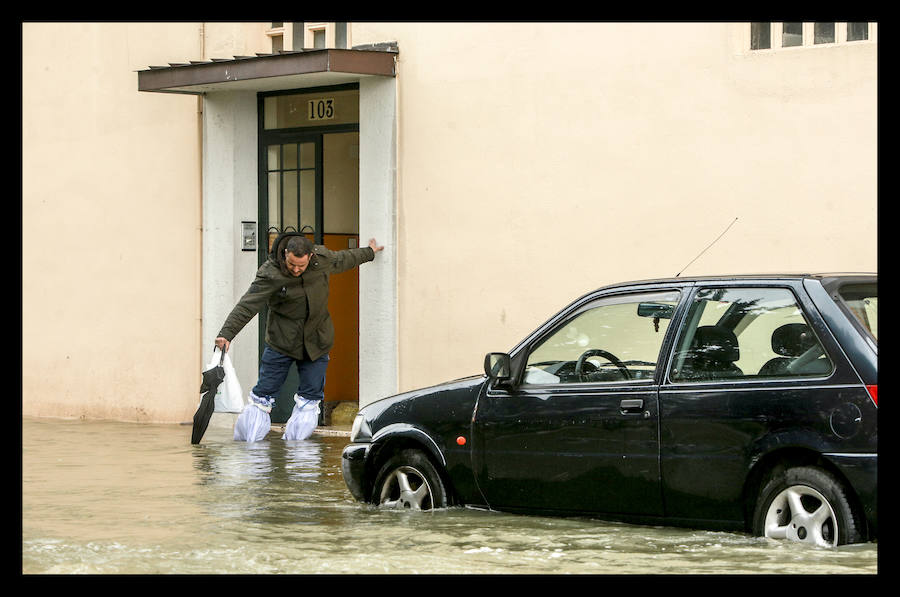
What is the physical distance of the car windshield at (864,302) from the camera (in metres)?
7.16

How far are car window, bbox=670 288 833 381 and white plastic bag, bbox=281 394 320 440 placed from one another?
656cm

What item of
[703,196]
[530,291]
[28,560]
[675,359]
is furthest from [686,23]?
[28,560]

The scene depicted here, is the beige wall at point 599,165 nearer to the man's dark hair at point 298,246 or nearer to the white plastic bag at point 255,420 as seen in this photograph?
the man's dark hair at point 298,246

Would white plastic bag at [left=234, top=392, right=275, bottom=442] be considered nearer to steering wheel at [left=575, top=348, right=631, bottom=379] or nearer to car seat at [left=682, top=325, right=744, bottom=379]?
steering wheel at [left=575, top=348, right=631, bottom=379]

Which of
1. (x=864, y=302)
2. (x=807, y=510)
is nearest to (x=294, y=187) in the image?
(x=864, y=302)

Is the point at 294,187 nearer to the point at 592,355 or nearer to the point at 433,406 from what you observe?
the point at 433,406

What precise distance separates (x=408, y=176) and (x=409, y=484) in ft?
18.1

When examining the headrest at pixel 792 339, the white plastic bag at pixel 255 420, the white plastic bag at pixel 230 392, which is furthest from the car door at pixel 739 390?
the white plastic bag at pixel 230 392

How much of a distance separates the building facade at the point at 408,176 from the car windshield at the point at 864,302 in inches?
145

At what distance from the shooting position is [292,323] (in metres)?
13.4

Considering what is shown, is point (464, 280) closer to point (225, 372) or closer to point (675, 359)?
point (225, 372)

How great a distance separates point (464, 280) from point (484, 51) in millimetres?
2113
